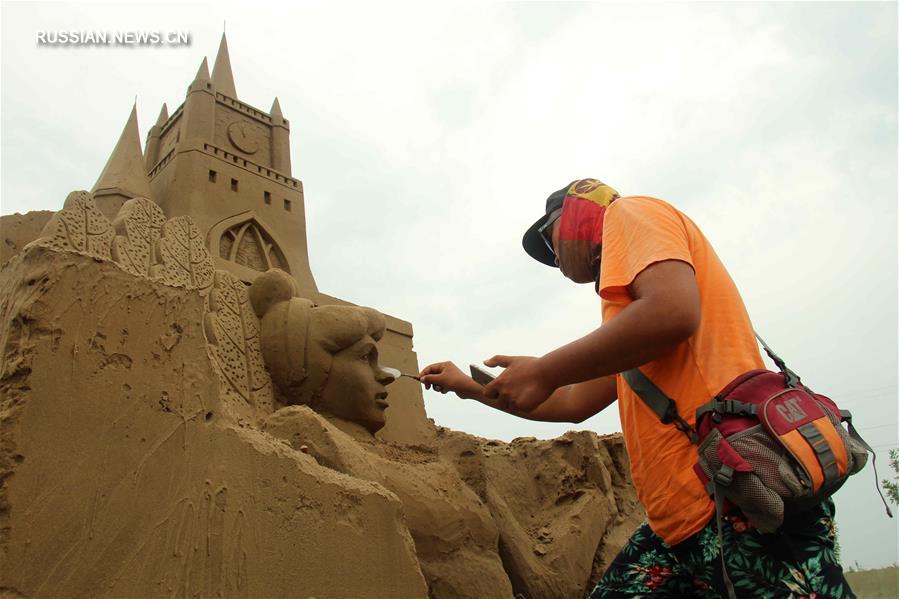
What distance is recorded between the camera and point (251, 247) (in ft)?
19.2

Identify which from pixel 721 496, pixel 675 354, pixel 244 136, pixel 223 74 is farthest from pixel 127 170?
pixel 721 496

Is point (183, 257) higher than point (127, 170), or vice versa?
point (127, 170)

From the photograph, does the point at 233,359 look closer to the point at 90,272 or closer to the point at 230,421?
the point at 230,421

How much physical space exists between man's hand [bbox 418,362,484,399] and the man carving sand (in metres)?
0.18

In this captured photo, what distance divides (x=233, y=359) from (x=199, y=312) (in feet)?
3.45

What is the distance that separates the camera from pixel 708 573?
1434 mm

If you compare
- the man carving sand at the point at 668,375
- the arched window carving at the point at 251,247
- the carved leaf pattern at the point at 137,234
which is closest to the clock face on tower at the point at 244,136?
the arched window carving at the point at 251,247

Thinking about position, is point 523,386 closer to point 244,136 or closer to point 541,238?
point 541,238

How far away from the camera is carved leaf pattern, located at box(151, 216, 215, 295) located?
2.83 m

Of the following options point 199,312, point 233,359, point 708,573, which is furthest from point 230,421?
point 708,573

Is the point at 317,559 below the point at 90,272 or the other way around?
below

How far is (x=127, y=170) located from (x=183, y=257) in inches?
124

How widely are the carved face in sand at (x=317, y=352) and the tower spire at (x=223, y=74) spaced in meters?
4.01

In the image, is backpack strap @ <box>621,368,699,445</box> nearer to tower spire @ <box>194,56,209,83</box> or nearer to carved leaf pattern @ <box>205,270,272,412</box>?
carved leaf pattern @ <box>205,270,272,412</box>
